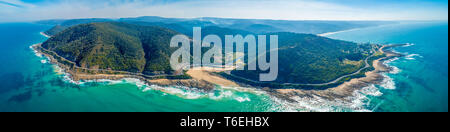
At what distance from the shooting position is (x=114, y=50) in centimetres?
7512

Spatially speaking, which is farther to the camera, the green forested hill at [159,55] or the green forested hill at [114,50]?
the green forested hill at [114,50]

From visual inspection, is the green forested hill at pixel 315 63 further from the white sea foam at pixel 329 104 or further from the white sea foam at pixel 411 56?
the white sea foam at pixel 411 56

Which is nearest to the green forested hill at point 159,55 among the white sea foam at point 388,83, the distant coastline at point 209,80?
the distant coastline at point 209,80

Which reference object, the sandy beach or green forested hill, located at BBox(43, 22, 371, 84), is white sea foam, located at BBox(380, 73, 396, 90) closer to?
the sandy beach

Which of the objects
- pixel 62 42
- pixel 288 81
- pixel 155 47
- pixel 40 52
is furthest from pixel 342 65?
pixel 40 52

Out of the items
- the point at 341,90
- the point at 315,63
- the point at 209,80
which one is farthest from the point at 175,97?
the point at 315,63

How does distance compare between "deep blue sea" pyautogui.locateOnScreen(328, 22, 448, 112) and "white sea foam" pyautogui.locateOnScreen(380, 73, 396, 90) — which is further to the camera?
"white sea foam" pyautogui.locateOnScreen(380, 73, 396, 90)

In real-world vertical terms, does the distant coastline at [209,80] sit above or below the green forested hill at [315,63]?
below

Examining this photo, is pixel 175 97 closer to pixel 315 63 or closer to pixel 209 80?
pixel 209 80

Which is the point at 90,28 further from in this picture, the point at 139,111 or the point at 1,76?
the point at 139,111

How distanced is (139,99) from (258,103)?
29254 mm

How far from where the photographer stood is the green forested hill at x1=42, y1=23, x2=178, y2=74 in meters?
66.5

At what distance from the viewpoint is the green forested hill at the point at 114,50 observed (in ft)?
→ 218

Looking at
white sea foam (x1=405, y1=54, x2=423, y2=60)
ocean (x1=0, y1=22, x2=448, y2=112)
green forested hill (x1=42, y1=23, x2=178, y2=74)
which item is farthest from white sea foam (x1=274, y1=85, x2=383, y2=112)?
white sea foam (x1=405, y1=54, x2=423, y2=60)
